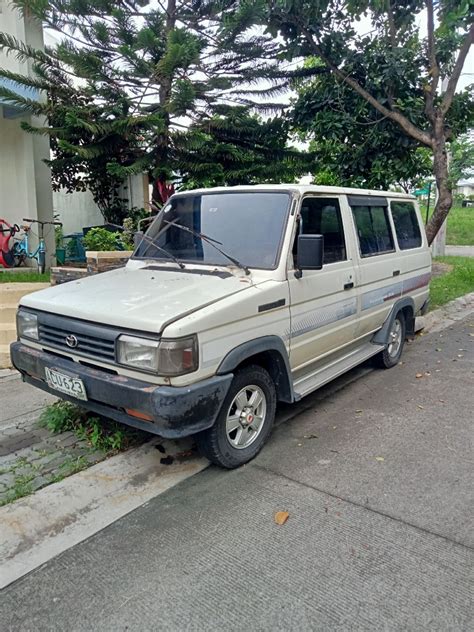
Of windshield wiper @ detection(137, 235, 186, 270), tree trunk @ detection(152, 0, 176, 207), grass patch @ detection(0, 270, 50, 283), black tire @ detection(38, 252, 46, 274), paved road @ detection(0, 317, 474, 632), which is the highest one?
tree trunk @ detection(152, 0, 176, 207)

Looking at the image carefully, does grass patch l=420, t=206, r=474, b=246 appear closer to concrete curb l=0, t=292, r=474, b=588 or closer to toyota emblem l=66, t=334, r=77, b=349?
concrete curb l=0, t=292, r=474, b=588

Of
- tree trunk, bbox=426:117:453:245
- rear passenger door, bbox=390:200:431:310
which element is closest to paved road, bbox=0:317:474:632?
rear passenger door, bbox=390:200:431:310

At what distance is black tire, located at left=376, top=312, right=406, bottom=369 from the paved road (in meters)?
1.63

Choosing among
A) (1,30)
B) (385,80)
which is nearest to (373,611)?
(385,80)

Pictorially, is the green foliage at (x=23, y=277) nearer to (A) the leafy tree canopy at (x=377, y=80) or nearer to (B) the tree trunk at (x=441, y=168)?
(A) the leafy tree canopy at (x=377, y=80)

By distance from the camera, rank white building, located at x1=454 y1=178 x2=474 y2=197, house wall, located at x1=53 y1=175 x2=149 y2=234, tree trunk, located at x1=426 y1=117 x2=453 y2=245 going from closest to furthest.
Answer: tree trunk, located at x1=426 y1=117 x2=453 y2=245 → house wall, located at x1=53 y1=175 x2=149 y2=234 → white building, located at x1=454 y1=178 x2=474 y2=197

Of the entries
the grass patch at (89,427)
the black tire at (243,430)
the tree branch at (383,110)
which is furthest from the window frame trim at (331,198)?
the tree branch at (383,110)

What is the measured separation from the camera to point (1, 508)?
287 cm

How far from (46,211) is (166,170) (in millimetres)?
2555

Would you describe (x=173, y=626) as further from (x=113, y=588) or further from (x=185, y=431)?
(x=185, y=431)

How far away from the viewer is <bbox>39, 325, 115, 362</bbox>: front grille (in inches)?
117

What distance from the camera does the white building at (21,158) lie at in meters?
8.40

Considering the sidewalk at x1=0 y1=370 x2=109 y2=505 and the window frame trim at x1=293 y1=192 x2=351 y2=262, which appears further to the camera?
the window frame trim at x1=293 y1=192 x2=351 y2=262

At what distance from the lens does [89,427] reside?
3830 mm
